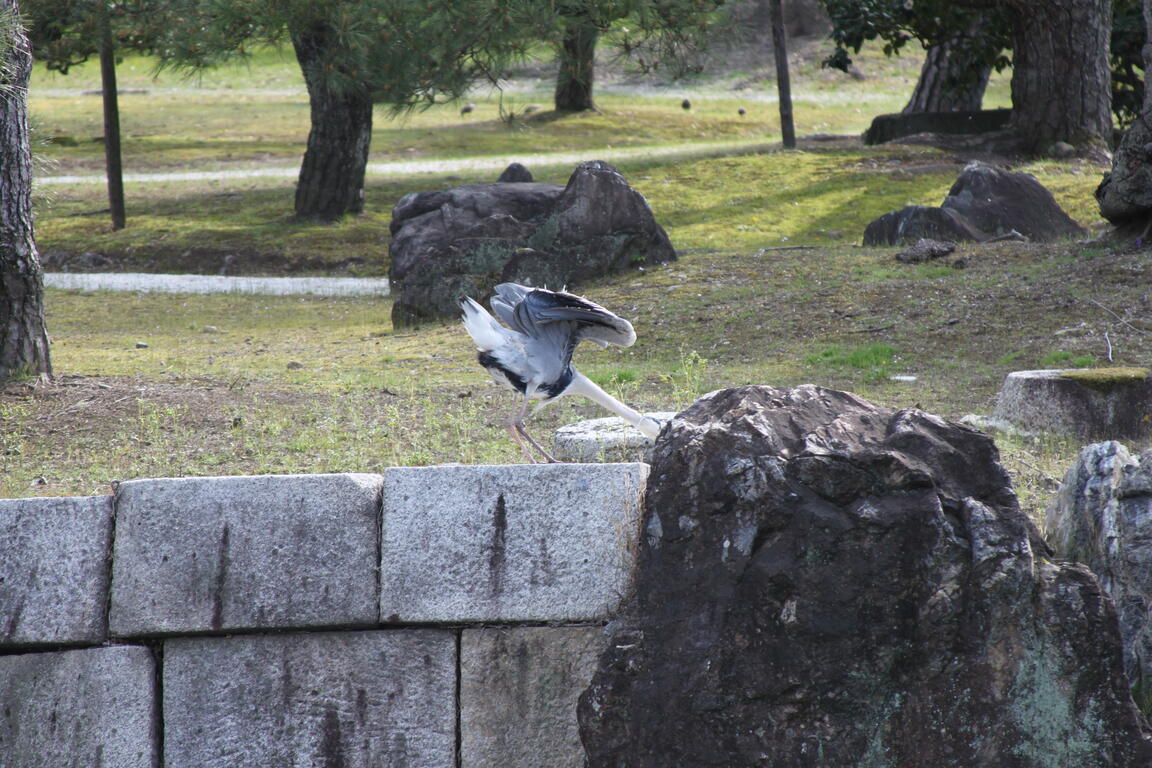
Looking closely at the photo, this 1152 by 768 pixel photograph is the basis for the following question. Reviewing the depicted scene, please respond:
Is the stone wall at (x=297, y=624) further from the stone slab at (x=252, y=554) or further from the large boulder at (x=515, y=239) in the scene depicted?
the large boulder at (x=515, y=239)

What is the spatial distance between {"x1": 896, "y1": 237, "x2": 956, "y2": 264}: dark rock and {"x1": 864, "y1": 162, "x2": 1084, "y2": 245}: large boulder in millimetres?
843

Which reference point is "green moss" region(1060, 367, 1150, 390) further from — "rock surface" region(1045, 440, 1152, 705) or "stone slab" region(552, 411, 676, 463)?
"stone slab" region(552, 411, 676, 463)

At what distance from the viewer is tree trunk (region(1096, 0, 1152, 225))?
9250 mm

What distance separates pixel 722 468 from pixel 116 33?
1441 cm

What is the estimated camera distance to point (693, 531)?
144 inches

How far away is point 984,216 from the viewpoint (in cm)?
1148

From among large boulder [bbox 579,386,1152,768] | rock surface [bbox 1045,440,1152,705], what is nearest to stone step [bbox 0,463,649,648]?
large boulder [bbox 579,386,1152,768]

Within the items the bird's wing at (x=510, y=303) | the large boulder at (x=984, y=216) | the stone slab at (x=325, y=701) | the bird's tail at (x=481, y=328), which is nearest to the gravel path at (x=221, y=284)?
the large boulder at (x=984, y=216)

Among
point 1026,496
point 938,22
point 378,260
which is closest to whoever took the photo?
point 1026,496

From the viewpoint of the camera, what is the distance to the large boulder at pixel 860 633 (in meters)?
3.46

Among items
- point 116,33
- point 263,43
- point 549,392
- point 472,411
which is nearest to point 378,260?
point 263,43

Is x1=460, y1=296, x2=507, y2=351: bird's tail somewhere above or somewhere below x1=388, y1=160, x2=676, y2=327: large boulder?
above

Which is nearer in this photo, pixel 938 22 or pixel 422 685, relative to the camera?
pixel 422 685

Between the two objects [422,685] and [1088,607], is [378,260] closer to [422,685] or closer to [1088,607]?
[422,685]
